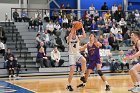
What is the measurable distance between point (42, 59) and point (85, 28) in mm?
5776

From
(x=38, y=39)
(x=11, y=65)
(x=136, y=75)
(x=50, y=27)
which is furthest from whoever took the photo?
(x=50, y=27)

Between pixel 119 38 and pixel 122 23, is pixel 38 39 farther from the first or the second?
pixel 122 23

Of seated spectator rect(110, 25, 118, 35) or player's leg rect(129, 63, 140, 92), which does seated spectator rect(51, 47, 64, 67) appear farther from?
player's leg rect(129, 63, 140, 92)

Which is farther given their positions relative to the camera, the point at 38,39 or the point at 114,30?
the point at 114,30

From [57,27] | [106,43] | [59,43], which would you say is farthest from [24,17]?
[106,43]

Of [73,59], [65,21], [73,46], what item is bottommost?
[73,59]

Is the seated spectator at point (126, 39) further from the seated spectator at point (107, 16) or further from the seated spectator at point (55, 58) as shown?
the seated spectator at point (55, 58)

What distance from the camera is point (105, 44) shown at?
20312 millimetres

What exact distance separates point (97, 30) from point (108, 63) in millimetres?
3806

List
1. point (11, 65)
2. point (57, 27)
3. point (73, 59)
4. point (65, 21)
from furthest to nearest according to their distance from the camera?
point (65, 21), point (57, 27), point (11, 65), point (73, 59)

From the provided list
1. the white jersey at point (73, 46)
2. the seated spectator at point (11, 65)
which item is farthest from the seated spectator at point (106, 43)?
the white jersey at point (73, 46)

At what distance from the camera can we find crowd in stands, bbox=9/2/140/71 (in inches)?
713

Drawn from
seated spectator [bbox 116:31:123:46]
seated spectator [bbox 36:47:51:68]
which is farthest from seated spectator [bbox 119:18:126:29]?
seated spectator [bbox 36:47:51:68]

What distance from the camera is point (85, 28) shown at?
22.3 metres
